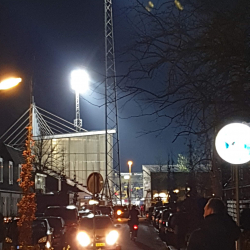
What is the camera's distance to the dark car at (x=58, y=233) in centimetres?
2194

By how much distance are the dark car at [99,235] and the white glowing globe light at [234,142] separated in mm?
10948

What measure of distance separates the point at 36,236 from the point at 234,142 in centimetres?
1353

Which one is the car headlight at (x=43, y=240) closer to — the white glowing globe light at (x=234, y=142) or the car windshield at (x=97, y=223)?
the car windshield at (x=97, y=223)

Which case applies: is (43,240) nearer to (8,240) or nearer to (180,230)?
(8,240)

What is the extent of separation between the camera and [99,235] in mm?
18766

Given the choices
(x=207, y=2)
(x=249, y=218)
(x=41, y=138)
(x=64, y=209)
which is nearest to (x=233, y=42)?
(x=207, y=2)

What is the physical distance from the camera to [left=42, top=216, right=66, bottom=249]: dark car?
21938 mm

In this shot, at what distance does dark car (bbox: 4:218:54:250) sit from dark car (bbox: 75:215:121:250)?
1.37 m

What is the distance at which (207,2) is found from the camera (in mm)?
10688

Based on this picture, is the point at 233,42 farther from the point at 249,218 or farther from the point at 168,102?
the point at 249,218

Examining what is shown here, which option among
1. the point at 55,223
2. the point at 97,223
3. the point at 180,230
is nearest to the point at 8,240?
the point at 97,223

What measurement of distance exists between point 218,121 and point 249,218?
273cm

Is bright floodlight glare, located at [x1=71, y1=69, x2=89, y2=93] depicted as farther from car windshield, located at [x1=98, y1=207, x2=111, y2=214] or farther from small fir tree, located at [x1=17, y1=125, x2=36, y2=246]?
car windshield, located at [x1=98, y1=207, x2=111, y2=214]

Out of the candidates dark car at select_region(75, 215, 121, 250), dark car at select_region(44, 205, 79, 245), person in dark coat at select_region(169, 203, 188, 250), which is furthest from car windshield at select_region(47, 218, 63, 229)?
person in dark coat at select_region(169, 203, 188, 250)
